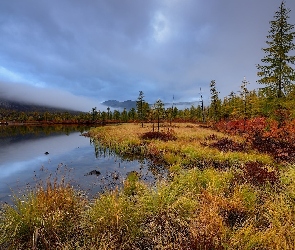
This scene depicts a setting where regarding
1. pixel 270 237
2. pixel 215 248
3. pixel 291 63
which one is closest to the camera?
pixel 215 248

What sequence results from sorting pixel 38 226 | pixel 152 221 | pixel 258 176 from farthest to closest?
pixel 258 176 → pixel 152 221 → pixel 38 226

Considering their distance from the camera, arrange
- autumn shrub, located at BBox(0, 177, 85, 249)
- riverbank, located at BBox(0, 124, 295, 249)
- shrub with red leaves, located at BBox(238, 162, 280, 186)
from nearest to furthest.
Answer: riverbank, located at BBox(0, 124, 295, 249)
autumn shrub, located at BBox(0, 177, 85, 249)
shrub with red leaves, located at BBox(238, 162, 280, 186)

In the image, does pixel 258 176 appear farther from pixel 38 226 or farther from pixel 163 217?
pixel 38 226

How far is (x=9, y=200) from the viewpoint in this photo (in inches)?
397

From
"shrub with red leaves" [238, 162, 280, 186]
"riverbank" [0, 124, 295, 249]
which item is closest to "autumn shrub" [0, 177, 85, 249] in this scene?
"riverbank" [0, 124, 295, 249]

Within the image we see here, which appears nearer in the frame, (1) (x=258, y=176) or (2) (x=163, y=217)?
(2) (x=163, y=217)

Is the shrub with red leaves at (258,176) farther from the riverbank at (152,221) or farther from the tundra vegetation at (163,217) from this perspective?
the riverbank at (152,221)

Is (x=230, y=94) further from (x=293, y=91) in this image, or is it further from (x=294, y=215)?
(x=294, y=215)

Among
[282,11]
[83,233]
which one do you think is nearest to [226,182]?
[83,233]

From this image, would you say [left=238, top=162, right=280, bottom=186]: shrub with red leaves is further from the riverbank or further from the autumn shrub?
the autumn shrub

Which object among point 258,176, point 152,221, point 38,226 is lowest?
point 152,221

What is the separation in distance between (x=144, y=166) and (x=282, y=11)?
2639 centimetres

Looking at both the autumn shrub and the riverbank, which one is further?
the autumn shrub

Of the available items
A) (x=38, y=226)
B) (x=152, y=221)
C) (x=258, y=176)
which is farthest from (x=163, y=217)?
(x=258, y=176)
